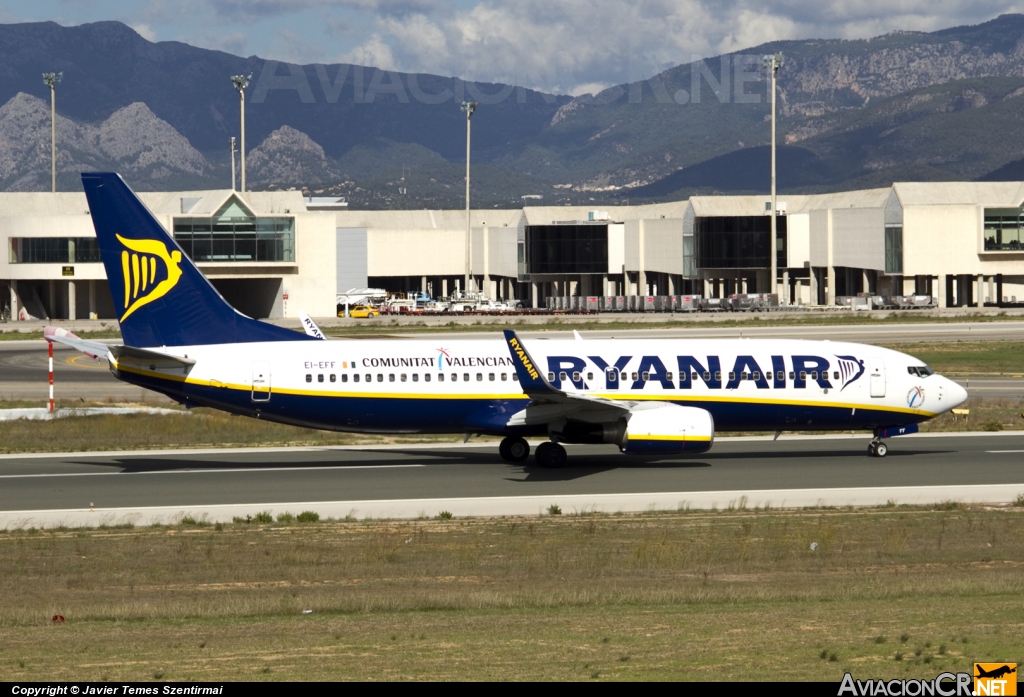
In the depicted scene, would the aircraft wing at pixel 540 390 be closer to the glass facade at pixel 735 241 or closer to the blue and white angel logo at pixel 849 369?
the blue and white angel logo at pixel 849 369

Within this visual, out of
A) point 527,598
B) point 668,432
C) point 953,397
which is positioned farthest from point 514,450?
point 527,598

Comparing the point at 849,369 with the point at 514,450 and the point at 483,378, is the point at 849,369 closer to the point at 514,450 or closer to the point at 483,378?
the point at 514,450

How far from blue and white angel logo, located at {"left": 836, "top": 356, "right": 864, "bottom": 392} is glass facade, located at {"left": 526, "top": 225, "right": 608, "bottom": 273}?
136 metres

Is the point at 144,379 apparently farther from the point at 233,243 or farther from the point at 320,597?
the point at 233,243

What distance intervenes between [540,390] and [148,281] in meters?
12.0

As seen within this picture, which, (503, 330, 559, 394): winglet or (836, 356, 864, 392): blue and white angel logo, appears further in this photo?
(836, 356, 864, 392): blue and white angel logo

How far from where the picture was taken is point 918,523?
28562 millimetres

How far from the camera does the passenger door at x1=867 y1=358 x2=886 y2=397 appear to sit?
127 feet

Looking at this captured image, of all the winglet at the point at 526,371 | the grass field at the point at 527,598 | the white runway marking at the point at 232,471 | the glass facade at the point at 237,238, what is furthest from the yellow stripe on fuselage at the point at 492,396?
the glass facade at the point at 237,238

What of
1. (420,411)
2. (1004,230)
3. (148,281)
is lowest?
(420,411)

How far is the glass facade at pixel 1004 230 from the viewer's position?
137m

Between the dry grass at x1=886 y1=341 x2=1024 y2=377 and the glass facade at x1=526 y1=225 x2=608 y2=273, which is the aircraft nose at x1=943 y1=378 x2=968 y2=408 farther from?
the glass facade at x1=526 y1=225 x2=608 y2=273

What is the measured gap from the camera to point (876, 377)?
38656 mm

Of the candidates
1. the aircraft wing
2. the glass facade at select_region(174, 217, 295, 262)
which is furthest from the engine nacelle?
the glass facade at select_region(174, 217, 295, 262)
